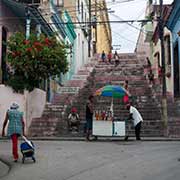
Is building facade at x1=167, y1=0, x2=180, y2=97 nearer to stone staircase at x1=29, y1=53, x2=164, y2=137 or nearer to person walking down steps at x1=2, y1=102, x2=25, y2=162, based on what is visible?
stone staircase at x1=29, y1=53, x2=164, y2=137

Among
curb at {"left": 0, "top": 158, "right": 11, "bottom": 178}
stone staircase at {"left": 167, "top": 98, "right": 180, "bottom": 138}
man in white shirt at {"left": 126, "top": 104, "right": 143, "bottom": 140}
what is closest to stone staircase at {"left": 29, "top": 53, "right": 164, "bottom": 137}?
stone staircase at {"left": 167, "top": 98, "right": 180, "bottom": 138}

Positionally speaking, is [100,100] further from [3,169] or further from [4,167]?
[3,169]

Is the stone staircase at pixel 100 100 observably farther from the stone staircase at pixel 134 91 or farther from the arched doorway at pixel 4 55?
the arched doorway at pixel 4 55

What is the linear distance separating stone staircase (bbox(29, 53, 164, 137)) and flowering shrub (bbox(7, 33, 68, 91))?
2.15 m

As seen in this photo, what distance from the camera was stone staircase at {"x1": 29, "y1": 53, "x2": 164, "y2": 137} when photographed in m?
22.4

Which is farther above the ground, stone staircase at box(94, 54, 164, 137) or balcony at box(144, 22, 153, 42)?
balcony at box(144, 22, 153, 42)

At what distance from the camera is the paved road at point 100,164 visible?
34.5 ft

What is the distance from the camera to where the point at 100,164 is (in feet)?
40.0

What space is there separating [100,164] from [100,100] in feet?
44.5

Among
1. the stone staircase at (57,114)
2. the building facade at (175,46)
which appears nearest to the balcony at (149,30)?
the stone staircase at (57,114)

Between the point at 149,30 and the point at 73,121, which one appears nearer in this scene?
the point at 73,121

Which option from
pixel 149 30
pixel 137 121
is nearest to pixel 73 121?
pixel 137 121

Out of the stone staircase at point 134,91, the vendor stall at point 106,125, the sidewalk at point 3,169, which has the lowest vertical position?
the sidewalk at point 3,169

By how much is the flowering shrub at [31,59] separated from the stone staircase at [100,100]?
2154 millimetres
